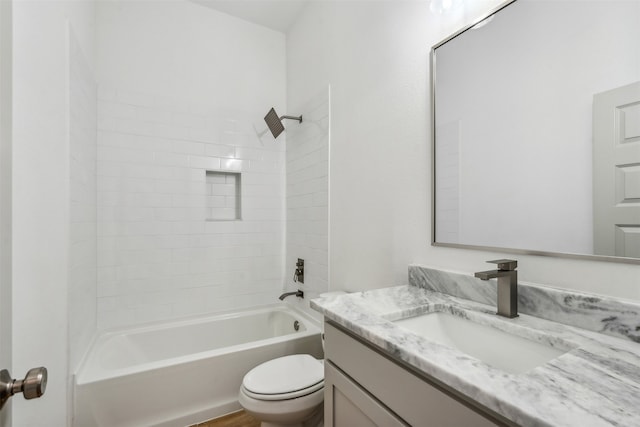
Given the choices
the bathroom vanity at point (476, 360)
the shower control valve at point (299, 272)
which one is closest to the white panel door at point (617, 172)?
the bathroom vanity at point (476, 360)

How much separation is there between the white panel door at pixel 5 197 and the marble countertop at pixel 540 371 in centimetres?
71

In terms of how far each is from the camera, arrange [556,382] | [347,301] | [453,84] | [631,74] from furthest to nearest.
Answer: [453,84], [347,301], [631,74], [556,382]

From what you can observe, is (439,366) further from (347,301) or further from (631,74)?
(631,74)

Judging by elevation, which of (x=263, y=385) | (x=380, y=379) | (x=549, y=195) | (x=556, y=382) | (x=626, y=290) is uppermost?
(x=549, y=195)

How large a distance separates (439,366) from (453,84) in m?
1.06

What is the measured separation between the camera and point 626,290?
2.45 ft

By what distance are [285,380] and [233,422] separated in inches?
23.8

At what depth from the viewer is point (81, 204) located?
5.39 ft

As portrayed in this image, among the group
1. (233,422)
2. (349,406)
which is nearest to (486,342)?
(349,406)

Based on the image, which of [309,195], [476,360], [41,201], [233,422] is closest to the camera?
[476,360]

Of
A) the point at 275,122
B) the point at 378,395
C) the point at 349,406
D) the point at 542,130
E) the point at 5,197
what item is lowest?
the point at 349,406

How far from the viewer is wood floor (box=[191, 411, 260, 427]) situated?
5.56 ft

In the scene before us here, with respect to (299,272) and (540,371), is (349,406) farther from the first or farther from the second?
(299,272)

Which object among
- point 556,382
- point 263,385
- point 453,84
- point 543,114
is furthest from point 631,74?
point 263,385
